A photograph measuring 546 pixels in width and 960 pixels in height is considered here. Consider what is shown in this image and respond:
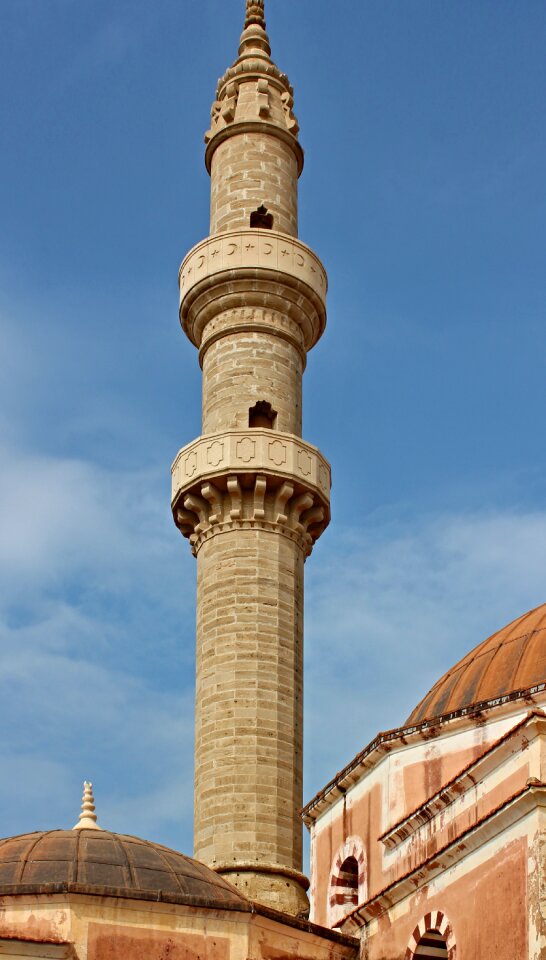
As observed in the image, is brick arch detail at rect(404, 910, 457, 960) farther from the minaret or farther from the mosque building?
the minaret

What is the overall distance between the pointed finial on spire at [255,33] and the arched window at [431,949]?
15.7 m

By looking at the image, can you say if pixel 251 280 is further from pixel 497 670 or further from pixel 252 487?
pixel 497 670

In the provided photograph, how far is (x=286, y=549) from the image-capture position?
2002cm

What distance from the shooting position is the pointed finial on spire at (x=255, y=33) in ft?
81.3

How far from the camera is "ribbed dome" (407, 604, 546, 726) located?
14.3 metres

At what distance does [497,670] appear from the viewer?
14.8 metres

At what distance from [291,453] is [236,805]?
15.4 ft

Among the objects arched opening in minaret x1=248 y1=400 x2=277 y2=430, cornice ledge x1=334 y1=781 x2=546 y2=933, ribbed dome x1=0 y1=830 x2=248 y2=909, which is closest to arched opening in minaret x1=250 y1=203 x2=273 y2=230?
arched opening in minaret x1=248 y1=400 x2=277 y2=430

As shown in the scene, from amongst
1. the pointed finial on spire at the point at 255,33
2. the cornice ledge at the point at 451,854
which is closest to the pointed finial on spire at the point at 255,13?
the pointed finial on spire at the point at 255,33

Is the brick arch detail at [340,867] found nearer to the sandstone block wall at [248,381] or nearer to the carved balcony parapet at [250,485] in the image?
the carved balcony parapet at [250,485]

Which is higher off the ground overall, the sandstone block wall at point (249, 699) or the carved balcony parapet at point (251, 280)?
the carved balcony parapet at point (251, 280)

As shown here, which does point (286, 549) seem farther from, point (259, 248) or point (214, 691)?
point (259, 248)

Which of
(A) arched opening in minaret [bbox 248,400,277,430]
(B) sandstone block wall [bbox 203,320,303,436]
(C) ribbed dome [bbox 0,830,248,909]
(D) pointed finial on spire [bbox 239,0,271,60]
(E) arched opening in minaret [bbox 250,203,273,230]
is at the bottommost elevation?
(C) ribbed dome [bbox 0,830,248,909]

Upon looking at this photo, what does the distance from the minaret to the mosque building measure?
0.09ft
